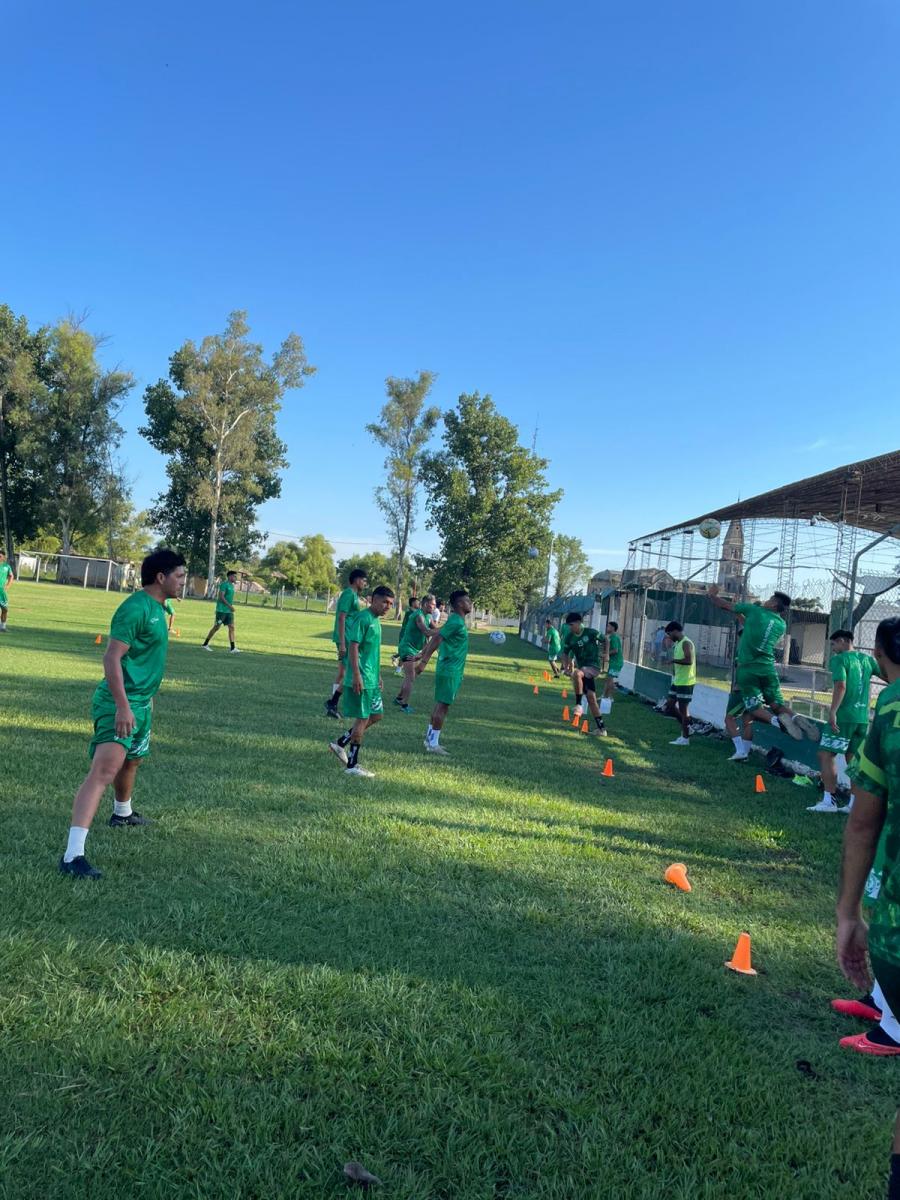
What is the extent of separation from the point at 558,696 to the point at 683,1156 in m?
16.5

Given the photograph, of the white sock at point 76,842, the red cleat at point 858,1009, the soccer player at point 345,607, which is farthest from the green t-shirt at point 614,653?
the white sock at point 76,842

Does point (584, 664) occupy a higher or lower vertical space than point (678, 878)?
higher

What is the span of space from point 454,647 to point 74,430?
5194 cm

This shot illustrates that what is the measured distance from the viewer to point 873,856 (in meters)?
2.24

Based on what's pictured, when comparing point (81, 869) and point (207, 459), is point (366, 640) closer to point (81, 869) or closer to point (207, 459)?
point (81, 869)

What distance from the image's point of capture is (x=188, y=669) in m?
15.1

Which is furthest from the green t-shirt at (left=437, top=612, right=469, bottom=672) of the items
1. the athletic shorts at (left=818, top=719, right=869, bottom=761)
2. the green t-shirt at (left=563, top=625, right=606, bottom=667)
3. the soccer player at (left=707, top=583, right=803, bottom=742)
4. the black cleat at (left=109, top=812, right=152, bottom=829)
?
the black cleat at (left=109, top=812, right=152, bottom=829)

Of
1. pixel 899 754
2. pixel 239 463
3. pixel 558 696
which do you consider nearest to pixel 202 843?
pixel 899 754

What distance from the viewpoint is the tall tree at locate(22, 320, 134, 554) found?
53.4 metres

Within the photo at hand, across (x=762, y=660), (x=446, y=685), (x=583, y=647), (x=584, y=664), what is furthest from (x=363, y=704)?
(x=583, y=647)

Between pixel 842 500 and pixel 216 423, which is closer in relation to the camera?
pixel 842 500

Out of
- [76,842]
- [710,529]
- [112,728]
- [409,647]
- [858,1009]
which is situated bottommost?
[858,1009]

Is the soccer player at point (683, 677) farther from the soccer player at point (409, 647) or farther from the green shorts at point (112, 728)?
the green shorts at point (112, 728)

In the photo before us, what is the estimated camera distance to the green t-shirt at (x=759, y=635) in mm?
9953
